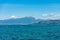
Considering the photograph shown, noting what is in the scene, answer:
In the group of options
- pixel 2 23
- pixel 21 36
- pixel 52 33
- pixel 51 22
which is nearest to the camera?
pixel 2 23

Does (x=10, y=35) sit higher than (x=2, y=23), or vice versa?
(x=2, y=23)

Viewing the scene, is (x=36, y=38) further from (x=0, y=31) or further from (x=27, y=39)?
(x=0, y=31)

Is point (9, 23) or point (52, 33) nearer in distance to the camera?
point (9, 23)

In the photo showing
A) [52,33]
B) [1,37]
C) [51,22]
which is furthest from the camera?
[52,33]

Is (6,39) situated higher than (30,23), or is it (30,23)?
(30,23)

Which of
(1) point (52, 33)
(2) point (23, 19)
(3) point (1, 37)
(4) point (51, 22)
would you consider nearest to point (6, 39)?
(3) point (1, 37)

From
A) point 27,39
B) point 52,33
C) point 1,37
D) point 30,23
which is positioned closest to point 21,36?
point 27,39

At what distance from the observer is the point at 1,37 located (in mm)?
3521

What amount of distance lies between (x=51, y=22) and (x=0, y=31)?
1382 mm

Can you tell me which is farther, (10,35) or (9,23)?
(10,35)

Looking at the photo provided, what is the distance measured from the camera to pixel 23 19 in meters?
3.14

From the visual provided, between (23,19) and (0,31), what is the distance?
86 cm

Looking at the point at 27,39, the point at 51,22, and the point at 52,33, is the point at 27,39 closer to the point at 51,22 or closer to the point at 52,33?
the point at 51,22

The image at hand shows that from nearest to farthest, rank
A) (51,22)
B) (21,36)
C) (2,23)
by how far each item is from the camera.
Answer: (2,23) → (51,22) → (21,36)
